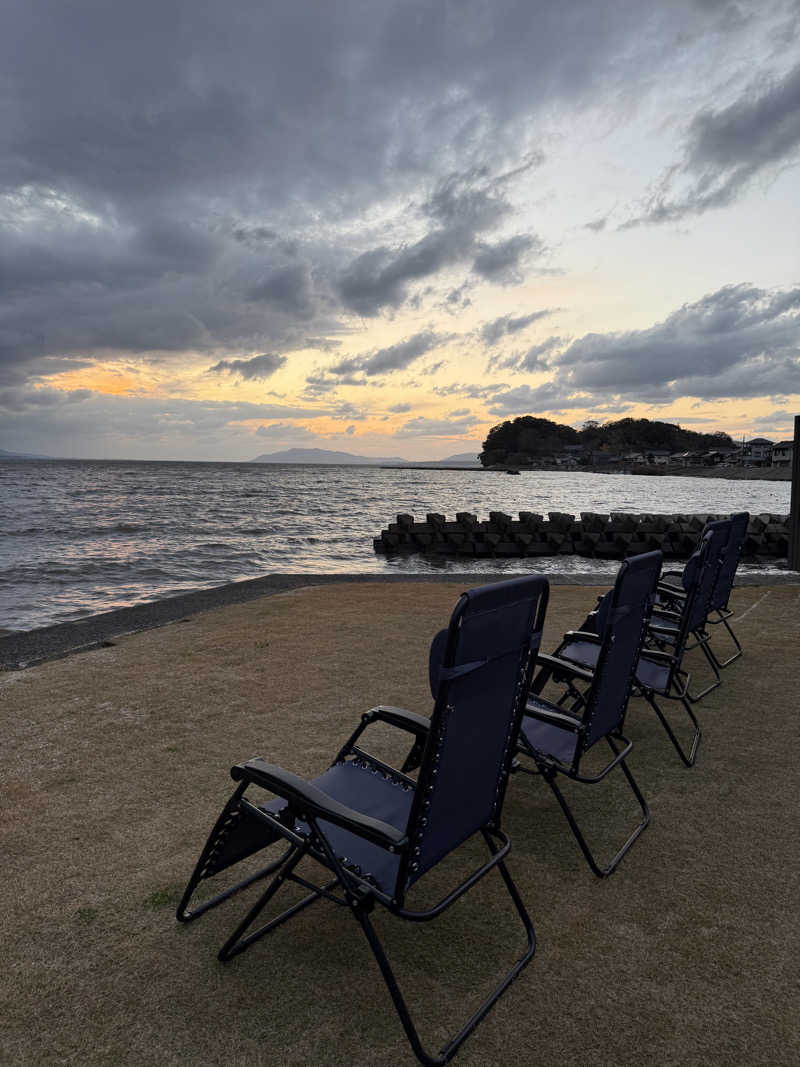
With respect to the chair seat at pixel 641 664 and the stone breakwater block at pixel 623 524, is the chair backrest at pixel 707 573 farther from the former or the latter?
the stone breakwater block at pixel 623 524

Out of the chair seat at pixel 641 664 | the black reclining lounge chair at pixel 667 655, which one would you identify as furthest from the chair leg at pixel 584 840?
the chair seat at pixel 641 664

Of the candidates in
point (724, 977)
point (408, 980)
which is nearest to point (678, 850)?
point (724, 977)

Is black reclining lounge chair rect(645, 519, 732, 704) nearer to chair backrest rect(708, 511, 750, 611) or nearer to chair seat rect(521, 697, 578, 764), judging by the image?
chair backrest rect(708, 511, 750, 611)

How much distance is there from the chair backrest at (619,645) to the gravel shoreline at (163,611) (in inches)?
204

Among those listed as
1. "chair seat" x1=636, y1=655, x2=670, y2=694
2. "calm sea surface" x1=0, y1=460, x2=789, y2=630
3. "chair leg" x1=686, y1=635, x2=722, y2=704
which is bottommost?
"calm sea surface" x1=0, y1=460, x2=789, y2=630

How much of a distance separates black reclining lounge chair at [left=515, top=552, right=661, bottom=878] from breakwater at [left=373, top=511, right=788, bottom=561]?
59.3 ft

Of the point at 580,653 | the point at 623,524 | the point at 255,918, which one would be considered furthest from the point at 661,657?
the point at 623,524

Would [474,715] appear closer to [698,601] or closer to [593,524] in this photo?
[698,601]

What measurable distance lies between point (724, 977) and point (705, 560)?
277 cm

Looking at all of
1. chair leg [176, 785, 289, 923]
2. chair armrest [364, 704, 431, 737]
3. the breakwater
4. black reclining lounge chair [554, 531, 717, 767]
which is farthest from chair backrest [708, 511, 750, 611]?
the breakwater

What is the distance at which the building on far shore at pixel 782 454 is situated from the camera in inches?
4830

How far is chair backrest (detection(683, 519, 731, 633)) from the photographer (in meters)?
4.52

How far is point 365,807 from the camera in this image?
2533 mm

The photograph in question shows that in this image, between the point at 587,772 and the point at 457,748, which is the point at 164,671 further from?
the point at 457,748
